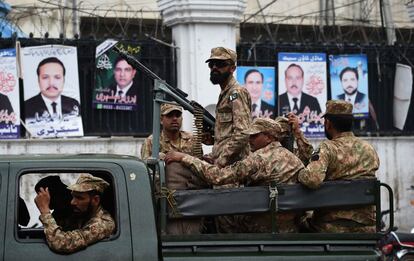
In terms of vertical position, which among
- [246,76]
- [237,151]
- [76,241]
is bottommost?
[76,241]

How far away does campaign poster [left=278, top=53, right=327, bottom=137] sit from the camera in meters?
12.1

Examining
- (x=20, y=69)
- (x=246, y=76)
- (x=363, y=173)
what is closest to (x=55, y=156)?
(x=363, y=173)

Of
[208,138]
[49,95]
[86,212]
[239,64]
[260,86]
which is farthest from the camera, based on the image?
[260,86]

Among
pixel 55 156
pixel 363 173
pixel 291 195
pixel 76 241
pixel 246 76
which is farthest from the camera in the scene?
pixel 246 76

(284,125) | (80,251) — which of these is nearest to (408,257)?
(284,125)

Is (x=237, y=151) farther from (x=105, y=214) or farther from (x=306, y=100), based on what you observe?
(x=306, y=100)

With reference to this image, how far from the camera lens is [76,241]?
4.66 meters

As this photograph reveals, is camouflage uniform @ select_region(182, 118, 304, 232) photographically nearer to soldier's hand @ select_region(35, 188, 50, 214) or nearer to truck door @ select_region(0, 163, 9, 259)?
soldier's hand @ select_region(35, 188, 50, 214)

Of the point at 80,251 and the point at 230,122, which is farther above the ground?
the point at 230,122

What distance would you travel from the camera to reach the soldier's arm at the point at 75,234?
4.62 metres

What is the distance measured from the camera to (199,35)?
37.7 ft

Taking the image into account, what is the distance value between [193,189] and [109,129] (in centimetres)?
627

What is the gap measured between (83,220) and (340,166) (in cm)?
175

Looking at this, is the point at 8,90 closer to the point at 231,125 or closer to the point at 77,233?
the point at 231,125
